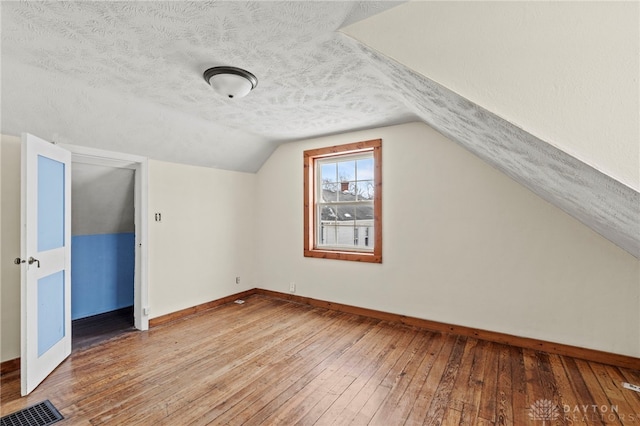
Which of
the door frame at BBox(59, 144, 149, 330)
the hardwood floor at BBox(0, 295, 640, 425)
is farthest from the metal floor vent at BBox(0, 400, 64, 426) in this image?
the door frame at BBox(59, 144, 149, 330)

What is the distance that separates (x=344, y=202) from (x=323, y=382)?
8.05 feet

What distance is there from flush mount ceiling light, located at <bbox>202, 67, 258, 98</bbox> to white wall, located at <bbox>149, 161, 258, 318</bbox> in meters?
1.81

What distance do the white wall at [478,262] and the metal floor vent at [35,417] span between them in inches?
115

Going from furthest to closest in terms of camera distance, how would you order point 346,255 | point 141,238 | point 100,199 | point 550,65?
point 346,255
point 100,199
point 141,238
point 550,65

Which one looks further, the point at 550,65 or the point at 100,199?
the point at 100,199

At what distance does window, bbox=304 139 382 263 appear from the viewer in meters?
3.84

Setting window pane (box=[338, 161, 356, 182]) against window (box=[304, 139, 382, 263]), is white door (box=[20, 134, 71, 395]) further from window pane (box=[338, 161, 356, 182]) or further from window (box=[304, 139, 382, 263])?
window pane (box=[338, 161, 356, 182])

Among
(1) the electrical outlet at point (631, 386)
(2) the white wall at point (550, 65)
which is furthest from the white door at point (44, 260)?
(1) the electrical outlet at point (631, 386)

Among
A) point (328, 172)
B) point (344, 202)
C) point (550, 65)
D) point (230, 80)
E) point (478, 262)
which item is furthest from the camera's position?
point (328, 172)

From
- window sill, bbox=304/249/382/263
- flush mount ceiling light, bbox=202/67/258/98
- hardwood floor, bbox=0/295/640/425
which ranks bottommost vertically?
hardwood floor, bbox=0/295/640/425

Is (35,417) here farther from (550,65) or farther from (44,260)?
(550,65)

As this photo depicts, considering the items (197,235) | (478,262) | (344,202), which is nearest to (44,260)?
(197,235)

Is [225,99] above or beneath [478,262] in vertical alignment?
above

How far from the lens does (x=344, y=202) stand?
13.8 feet
